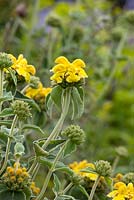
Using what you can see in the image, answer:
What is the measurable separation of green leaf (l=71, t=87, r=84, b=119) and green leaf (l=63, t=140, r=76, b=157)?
0.06 m

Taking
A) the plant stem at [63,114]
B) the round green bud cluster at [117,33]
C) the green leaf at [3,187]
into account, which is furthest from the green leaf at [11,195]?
the round green bud cluster at [117,33]

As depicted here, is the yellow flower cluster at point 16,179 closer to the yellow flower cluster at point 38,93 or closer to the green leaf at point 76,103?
the green leaf at point 76,103

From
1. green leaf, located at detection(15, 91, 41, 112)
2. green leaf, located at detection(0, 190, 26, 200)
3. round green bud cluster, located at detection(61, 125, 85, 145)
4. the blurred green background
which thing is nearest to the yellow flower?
green leaf, located at detection(15, 91, 41, 112)

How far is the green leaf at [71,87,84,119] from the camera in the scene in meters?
1.24

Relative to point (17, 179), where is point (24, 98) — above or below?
above

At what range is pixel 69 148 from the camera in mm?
1266

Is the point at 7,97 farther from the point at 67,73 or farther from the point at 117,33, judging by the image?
the point at 117,33

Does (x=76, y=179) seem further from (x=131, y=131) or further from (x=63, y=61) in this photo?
(x=131, y=131)

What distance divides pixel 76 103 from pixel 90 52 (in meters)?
1.43

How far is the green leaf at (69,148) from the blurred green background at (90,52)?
0.88m

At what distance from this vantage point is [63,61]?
1261mm

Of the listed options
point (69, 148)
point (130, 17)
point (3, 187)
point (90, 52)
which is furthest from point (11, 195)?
point (90, 52)

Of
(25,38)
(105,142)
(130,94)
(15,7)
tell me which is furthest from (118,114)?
(15,7)

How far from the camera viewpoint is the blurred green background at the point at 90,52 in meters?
2.43
